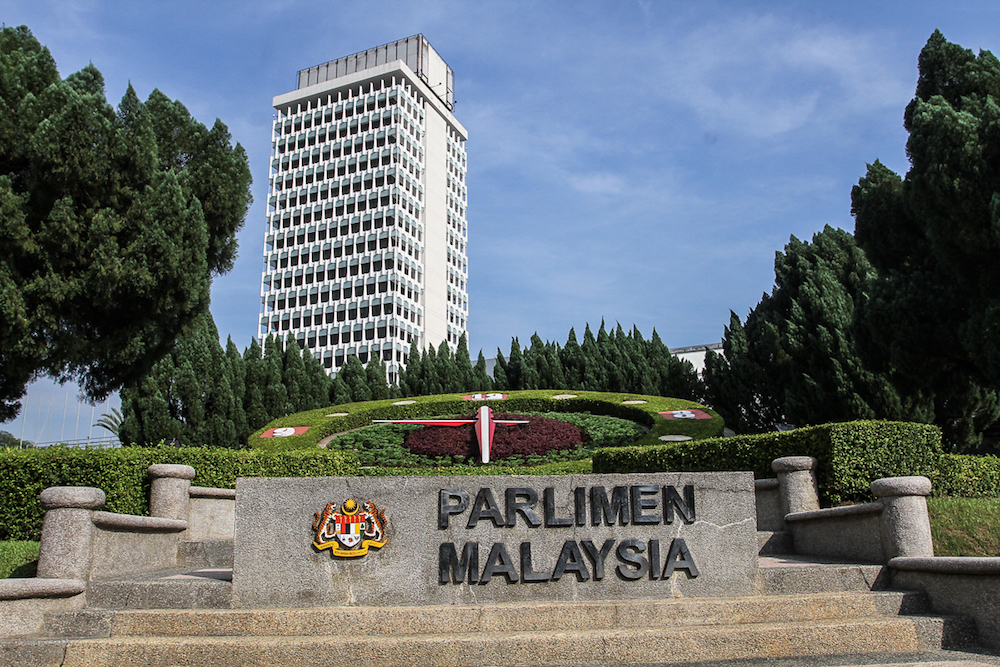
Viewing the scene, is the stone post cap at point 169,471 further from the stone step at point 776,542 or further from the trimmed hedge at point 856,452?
the trimmed hedge at point 856,452

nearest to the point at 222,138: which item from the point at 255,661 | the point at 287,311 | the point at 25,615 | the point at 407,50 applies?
the point at 25,615

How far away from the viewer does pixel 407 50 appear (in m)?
78.9

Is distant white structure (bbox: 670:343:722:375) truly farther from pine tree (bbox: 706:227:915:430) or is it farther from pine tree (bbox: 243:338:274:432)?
pine tree (bbox: 243:338:274:432)

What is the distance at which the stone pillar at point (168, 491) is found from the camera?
25.7ft

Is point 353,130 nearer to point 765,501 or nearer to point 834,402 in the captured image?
point 834,402

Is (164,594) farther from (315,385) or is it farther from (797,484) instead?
(315,385)

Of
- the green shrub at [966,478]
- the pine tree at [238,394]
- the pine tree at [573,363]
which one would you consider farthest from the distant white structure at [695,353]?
the green shrub at [966,478]

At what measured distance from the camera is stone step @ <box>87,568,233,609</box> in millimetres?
5512

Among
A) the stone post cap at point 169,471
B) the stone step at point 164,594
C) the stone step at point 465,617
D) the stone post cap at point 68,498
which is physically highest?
the stone post cap at point 169,471

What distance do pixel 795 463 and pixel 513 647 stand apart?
4588mm

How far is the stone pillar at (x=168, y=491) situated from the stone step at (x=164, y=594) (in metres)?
2.17

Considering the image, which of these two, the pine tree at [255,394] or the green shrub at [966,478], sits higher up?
the pine tree at [255,394]

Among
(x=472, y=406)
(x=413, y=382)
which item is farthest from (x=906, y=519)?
(x=413, y=382)

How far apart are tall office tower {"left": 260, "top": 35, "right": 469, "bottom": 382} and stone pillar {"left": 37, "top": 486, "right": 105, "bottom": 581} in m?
61.4
